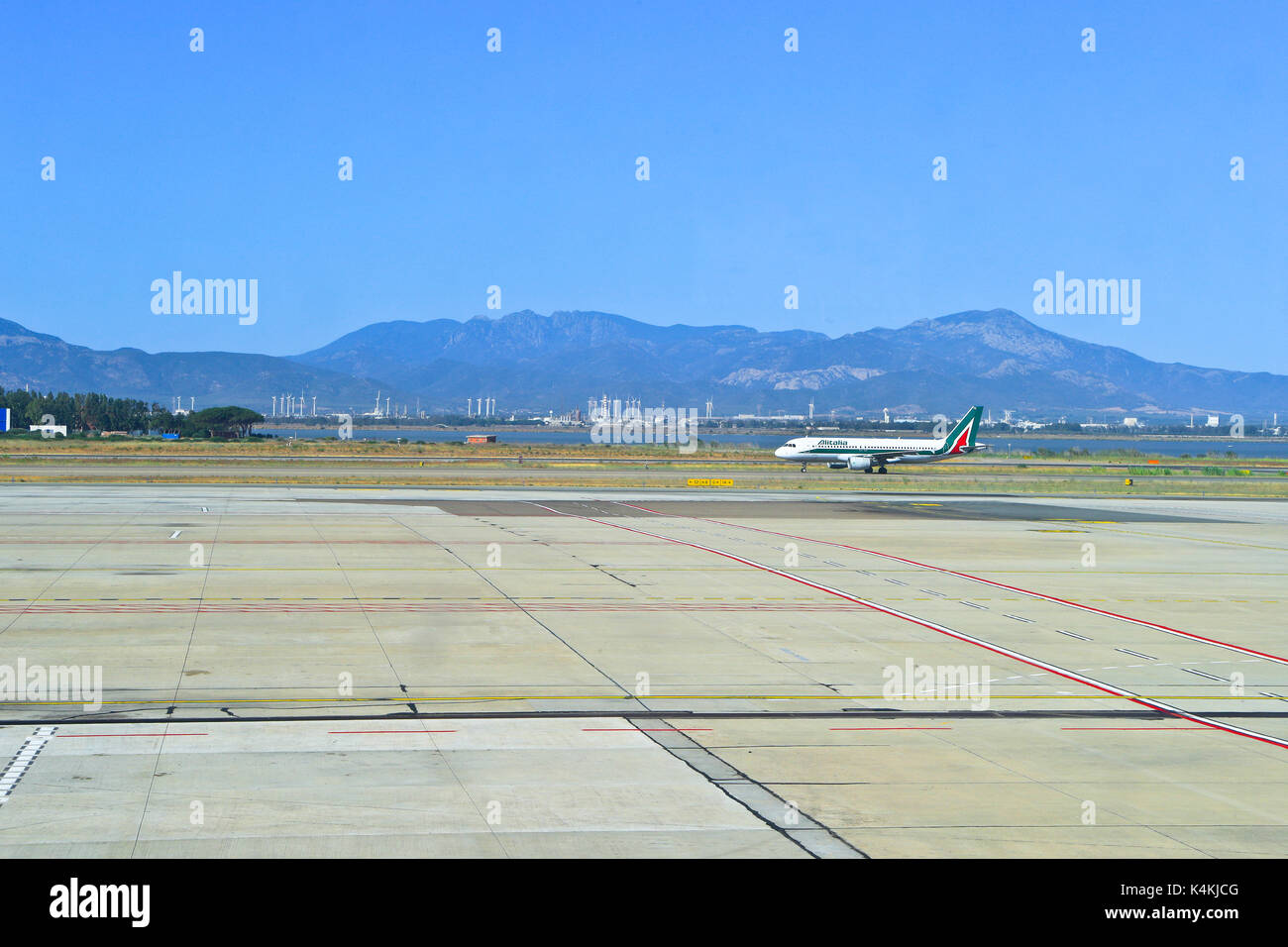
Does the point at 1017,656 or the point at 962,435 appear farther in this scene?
the point at 962,435

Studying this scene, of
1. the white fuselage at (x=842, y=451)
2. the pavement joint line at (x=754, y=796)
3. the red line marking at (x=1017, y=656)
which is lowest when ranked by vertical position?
the red line marking at (x=1017, y=656)

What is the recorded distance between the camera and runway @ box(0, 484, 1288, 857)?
10664mm

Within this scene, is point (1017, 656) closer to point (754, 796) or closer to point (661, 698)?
point (661, 698)

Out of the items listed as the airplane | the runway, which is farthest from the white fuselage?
the runway

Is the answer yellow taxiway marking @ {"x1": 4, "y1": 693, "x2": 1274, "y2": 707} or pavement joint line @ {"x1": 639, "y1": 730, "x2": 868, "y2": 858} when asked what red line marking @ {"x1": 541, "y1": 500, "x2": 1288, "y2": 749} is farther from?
pavement joint line @ {"x1": 639, "y1": 730, "x2": 868, "y2": 858}

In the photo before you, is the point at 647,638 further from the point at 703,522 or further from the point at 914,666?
the point at 703,522

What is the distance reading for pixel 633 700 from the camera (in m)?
16.4

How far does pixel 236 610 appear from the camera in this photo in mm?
23328

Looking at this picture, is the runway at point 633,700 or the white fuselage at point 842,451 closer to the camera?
the runway at point 633,700

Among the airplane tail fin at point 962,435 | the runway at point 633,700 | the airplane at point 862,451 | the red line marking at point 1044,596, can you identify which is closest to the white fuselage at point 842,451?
the airplane at point 862,451

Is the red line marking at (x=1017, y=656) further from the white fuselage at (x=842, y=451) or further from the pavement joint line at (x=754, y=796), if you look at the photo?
the white fuselage at (x=842, y=451)

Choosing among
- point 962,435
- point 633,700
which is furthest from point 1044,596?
point 962,435

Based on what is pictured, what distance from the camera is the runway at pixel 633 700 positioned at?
10.7m

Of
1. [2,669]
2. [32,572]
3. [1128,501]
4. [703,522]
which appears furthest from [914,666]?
[1128,501]
